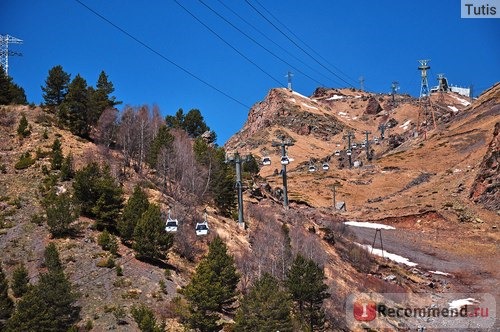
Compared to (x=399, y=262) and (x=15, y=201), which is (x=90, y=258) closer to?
(x=15, y=201)

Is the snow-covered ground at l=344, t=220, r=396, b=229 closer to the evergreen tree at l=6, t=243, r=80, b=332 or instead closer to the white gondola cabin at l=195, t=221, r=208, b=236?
the white gondola cabin at l=195, t=221, r=208, b=236

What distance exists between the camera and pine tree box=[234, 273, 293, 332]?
25844mm

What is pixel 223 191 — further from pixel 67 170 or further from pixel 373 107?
pixel 373 107

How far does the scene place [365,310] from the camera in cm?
3819

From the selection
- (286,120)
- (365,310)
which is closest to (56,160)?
(365,310)

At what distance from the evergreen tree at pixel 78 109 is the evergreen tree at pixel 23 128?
13.1 ft

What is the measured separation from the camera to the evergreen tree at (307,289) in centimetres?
3102

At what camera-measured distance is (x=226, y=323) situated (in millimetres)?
28297

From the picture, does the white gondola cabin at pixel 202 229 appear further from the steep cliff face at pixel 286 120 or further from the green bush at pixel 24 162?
the steep cliff face at pixel 286 120

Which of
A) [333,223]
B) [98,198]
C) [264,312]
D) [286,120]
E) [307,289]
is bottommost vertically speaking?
[264,312]

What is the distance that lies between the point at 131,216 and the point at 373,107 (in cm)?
16559

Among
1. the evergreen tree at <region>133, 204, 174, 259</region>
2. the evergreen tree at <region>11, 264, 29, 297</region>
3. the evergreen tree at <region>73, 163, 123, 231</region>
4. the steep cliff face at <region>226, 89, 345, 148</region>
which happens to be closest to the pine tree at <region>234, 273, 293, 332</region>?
the evergreen tree at <region>133, 204, 174, 259</region>

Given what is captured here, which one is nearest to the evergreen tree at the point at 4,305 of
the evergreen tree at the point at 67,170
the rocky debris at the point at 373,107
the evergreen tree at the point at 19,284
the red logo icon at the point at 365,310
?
the evergreen tree at the point at 19,284

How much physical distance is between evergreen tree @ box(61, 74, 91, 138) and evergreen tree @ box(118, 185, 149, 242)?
2085cm
